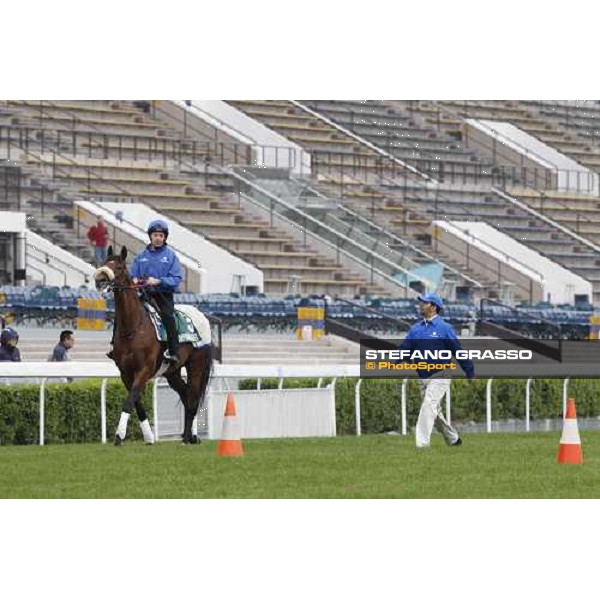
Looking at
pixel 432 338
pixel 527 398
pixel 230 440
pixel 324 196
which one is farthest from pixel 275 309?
pixel 230 440

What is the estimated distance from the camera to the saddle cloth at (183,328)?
16.5m

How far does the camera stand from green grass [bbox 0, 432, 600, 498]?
1209 cm

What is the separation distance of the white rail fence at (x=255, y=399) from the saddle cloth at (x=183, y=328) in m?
1.69

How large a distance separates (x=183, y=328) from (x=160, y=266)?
90 centimetres

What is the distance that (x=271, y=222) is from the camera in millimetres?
42188

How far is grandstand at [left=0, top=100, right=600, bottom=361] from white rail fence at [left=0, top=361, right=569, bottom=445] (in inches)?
429

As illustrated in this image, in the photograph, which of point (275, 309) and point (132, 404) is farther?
point (275, 309)

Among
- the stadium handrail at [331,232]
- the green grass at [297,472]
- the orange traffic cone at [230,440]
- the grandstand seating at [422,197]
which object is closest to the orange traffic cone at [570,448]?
the green grass at [297,472]

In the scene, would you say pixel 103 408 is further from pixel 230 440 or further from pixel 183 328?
pixel 230 440

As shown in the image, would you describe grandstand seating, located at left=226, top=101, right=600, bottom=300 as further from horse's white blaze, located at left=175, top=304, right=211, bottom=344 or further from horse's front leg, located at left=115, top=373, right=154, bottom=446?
horse's front leg, located at left=115, top=373, right=154, bottom=446

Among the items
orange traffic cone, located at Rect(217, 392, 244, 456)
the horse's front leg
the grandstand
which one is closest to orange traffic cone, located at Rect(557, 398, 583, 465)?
orange traffic cone, located at Rect(217, 392, 244, 456)

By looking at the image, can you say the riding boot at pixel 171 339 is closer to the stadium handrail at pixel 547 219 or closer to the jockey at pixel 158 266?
the jockey at pixel 158 266

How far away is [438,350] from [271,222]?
26225 millimetres

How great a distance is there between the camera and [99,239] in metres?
35.0
